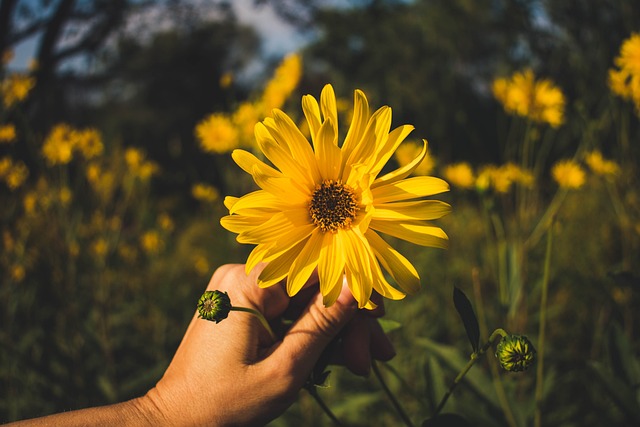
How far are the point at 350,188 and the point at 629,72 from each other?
3.72 feet

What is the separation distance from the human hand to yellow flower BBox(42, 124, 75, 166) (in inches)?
50.5

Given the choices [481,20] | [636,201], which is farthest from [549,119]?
[481,20]

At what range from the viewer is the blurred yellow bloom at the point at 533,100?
5.92ft

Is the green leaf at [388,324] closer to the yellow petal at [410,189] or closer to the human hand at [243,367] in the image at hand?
the human hand at [243,367]

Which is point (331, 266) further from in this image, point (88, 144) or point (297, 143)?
point (88, 144)

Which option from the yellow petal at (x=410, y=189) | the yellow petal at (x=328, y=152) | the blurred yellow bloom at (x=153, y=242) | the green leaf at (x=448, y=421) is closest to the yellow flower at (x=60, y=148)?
the blurred yellow bloom at (x=153, y=242)

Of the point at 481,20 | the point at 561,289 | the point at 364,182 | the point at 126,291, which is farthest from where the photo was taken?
the point at 481,20

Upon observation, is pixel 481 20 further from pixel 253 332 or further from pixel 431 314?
pixel 253 332

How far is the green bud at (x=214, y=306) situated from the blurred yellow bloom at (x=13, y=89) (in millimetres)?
1524

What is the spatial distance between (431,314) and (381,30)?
6.79m

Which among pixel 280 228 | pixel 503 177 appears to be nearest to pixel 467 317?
pixel 280 228

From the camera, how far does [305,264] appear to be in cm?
75

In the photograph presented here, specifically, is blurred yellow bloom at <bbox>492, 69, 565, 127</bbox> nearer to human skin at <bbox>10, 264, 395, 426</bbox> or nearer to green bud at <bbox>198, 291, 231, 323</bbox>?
human skin at <bbox>10, 264, 395, 426</bbox>

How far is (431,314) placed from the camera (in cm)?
221
